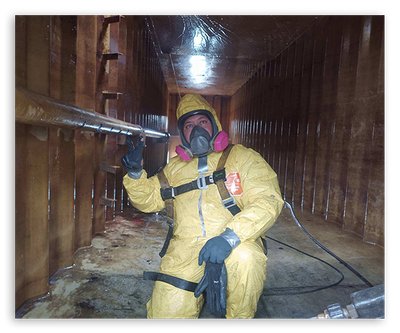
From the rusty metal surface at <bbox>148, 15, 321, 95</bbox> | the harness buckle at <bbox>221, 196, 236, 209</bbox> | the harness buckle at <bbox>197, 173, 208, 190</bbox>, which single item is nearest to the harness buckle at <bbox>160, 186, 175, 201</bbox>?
the harness buckle at <bbox>197, 173, 208, 190</bbox>

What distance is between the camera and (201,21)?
5.21m

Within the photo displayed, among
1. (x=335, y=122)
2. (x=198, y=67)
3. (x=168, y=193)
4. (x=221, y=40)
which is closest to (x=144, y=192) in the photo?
(x=168, y=193)

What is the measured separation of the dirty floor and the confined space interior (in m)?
0.01

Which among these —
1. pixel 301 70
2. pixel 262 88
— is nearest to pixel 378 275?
pixel 301 70

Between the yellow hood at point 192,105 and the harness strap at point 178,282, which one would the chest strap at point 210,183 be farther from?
the harness strap at point 178,282

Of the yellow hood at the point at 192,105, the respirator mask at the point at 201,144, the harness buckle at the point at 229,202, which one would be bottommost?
the harness buckle at the point at 229,202

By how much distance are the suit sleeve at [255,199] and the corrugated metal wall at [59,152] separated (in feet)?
4.74

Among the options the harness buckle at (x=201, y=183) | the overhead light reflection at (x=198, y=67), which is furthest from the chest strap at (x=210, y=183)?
the overhead light reflection at (x=198, y=67)

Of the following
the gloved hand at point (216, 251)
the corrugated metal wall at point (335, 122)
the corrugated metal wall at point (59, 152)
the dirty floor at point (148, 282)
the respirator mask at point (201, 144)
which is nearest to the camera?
the gloved hand at point (216, 251)

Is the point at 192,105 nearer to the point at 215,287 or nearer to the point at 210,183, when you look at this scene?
the point at 210,183

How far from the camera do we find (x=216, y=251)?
65.8 inches

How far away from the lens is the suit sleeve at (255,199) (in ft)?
5.99
